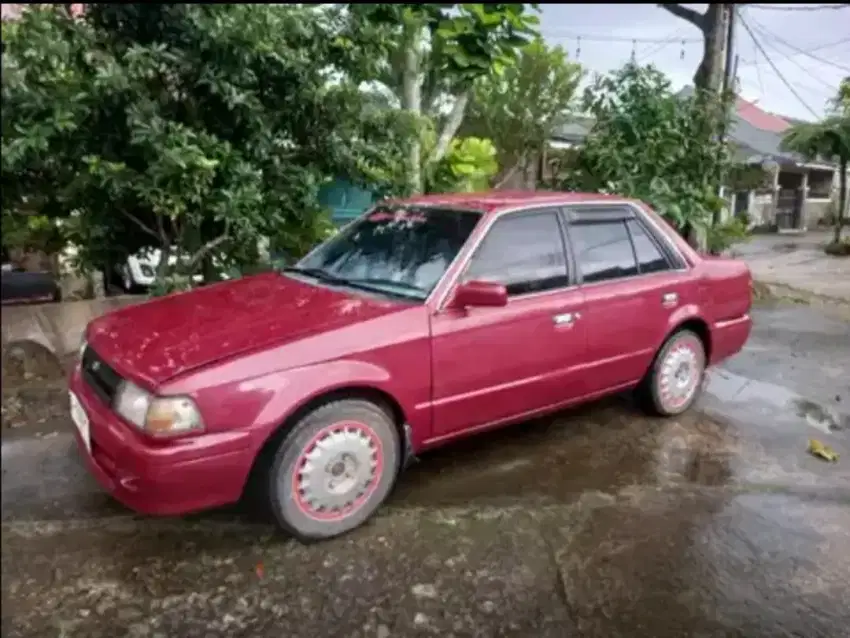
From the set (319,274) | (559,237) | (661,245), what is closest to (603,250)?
(559,237)

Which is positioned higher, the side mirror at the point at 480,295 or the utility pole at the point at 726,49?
the utility pole at the point at 726,49

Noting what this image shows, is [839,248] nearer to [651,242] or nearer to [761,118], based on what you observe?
[761,118]

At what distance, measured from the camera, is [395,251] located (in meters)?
3.50

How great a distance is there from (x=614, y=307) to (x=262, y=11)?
2685 millimetres

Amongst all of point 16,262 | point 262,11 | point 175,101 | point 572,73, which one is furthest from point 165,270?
point 16,262

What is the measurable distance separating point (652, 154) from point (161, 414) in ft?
14.6

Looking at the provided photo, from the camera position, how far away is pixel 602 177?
5.48 metres

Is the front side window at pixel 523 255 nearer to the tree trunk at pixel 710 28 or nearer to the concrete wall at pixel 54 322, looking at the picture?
the tree trunk at pixel 710 28

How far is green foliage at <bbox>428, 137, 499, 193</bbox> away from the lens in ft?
14.9

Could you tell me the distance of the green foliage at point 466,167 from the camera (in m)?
4.53

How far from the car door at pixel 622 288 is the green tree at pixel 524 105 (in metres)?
0.60

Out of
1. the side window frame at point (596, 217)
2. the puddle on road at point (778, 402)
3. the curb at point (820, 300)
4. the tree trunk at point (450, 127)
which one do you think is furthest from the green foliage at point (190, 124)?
the puddle on road at point (778, 402)

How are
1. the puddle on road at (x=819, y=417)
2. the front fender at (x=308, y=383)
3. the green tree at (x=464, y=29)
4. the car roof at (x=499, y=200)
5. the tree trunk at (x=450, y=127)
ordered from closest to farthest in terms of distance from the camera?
the green tree at (x=464, y=29), the front fender at (x=308, y=383), the tree trunk at (x=450, y=127), the car roof at (x=499, y=200), the puddle on road at (x=819, y=417)

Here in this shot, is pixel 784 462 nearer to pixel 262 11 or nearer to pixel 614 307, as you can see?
pixel 614 307
